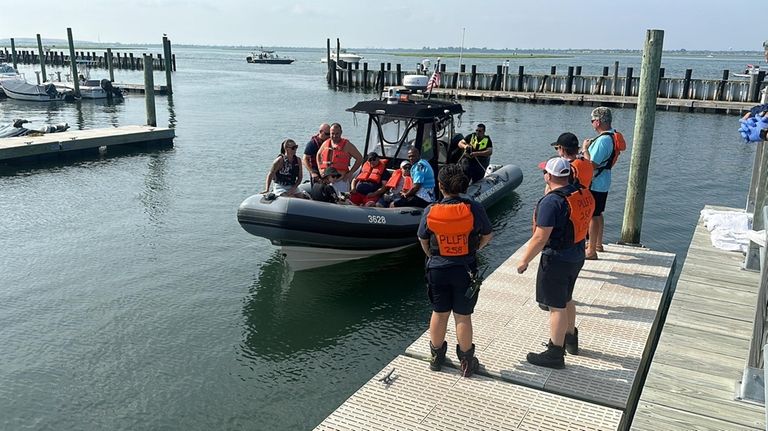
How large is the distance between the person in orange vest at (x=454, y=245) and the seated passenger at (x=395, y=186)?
4.09 m

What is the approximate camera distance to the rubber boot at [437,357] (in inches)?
184

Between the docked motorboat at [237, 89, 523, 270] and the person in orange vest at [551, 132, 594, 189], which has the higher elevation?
the person in orange vest at [551, 132, 594, 189]

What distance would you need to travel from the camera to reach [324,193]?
8500 millimetres

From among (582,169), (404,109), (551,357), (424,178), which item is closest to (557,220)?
(551,357)

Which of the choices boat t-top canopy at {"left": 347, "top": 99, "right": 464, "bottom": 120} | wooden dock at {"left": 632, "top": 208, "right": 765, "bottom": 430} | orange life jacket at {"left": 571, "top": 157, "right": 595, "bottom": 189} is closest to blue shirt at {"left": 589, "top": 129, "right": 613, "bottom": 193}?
orange life jacket at {"left": 571, "top": 157, "right": 595, "bottom": 189}

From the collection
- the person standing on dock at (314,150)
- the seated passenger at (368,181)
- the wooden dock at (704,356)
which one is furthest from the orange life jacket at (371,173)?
the wooden dock at (704,356)

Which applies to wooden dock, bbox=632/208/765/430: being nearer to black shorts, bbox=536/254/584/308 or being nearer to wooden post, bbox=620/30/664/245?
black shorts, bbox=536/254/584/308

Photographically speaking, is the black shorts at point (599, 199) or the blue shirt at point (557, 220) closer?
the blue shirt at point (557, 220)

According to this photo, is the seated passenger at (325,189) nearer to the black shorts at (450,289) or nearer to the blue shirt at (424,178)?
the blue shirt at (424,178)

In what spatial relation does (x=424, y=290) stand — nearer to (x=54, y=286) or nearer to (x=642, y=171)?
(x=642, y=171)

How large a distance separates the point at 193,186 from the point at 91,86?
80.7ft

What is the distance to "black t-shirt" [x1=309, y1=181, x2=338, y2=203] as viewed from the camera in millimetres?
8492

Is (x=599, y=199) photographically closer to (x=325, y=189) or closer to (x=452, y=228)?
(x=452, y=228)

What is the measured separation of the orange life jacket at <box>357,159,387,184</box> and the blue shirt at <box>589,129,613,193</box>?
309cm
